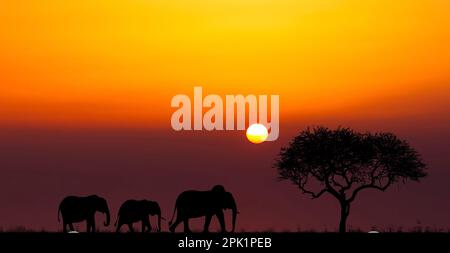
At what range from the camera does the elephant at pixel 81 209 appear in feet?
181

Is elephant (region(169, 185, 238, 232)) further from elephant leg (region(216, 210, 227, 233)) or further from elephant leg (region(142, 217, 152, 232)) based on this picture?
elephant leg (region(142, 217, 152, 232))

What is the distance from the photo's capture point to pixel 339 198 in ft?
219

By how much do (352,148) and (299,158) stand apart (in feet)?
11.1

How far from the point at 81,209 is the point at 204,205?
7337mm

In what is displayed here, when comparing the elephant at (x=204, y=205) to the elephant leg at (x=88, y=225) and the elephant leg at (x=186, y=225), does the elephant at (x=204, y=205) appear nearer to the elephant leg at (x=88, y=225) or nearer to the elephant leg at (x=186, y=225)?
the elephant leg at (x=186, y=225)

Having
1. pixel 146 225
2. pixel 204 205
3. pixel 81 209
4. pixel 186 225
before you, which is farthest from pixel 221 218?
pixel 81 209

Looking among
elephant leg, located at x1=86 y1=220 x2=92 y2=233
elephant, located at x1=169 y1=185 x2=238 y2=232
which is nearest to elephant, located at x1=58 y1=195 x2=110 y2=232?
elephant leg, located at x1=86 y1=220 x2=92 y2=233

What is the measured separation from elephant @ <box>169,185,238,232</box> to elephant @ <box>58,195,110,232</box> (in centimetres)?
501

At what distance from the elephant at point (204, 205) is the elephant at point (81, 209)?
501 centimetres

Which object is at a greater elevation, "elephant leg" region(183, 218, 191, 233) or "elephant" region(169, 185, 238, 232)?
"elephant" region(169, 185, 238, 232)

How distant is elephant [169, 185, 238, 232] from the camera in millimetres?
51188

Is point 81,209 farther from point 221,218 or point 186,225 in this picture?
point 221,218
